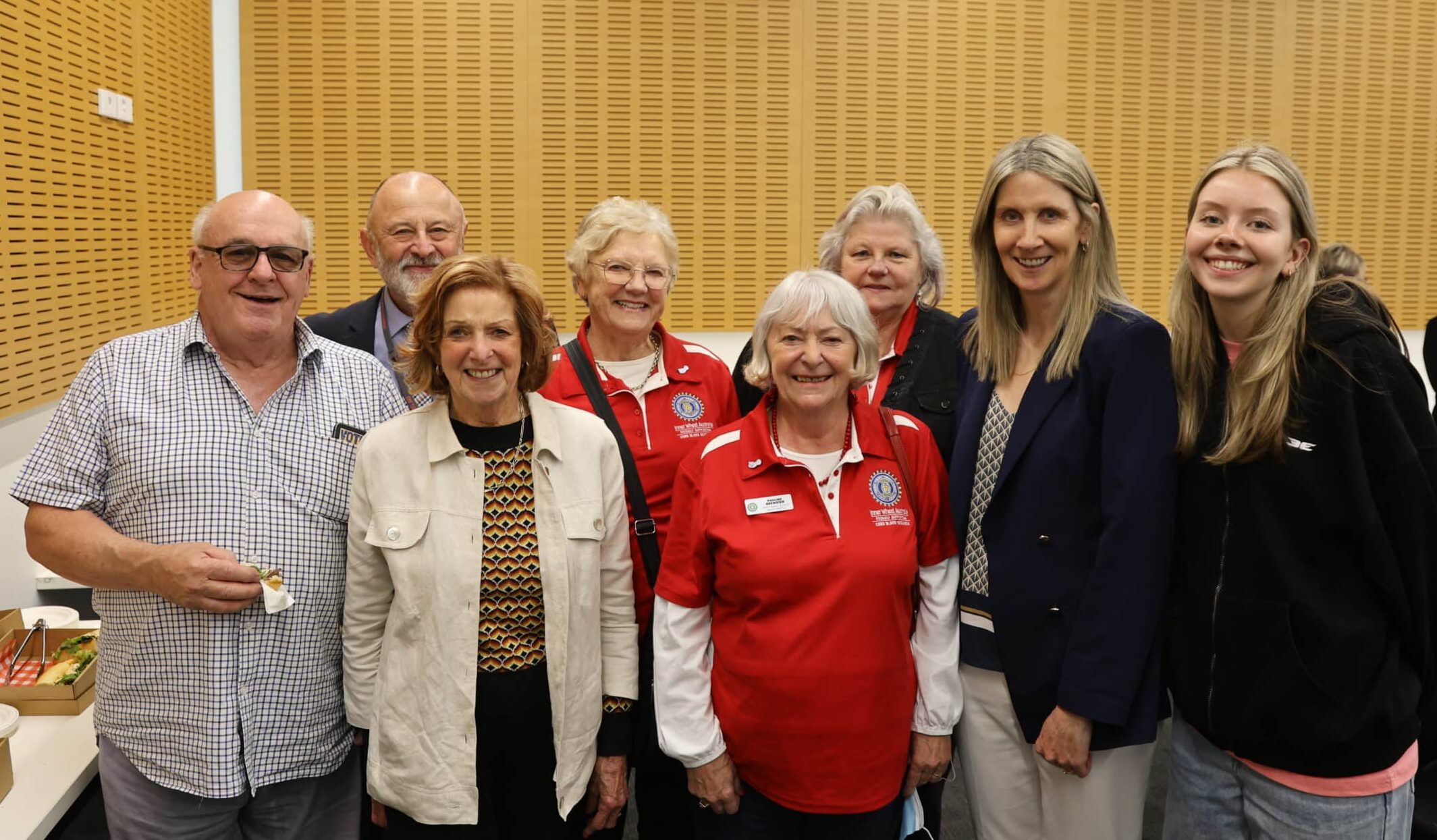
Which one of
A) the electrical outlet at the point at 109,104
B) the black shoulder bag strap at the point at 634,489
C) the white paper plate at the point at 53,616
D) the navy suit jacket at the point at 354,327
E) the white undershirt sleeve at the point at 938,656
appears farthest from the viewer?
the electrical outlet at the point at 109,104

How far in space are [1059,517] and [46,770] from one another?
2255mm

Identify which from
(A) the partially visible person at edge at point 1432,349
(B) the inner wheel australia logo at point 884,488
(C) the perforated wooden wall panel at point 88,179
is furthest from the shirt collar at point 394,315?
(A) the partially visible person at edge at point 1432,349

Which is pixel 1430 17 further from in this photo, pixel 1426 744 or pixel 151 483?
pixel 151 483

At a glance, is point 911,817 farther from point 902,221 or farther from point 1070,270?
point 902,221

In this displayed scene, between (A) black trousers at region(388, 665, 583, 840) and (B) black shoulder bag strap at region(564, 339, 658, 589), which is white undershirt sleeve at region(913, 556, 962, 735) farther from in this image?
(A) black trousers at region(388, 665, 583, 840)

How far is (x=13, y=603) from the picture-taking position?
3748 mm

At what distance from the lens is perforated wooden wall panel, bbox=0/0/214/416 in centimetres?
355

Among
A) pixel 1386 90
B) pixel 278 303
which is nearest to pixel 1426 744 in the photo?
pixel 278 303

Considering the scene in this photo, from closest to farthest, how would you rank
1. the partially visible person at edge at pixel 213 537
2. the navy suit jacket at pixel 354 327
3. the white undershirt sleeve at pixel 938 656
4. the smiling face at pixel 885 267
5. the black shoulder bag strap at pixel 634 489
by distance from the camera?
the partially visible person at edge at pixel 213 537, the white undershirt sleeve at pixel 938 656, the black shoulder bag strap at pixel 634 489, the smiling face at pixel 885 267, the navy suit jacket at pixel 354 327

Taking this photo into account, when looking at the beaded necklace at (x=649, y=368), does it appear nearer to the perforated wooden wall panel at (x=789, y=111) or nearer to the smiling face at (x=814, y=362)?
the smiling face at (x=814, y=362)

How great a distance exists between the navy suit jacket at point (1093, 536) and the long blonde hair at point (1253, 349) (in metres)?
0.07

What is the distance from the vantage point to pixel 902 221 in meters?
2.88

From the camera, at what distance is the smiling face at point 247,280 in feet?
6.75

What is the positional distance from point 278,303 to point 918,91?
16.8ft
